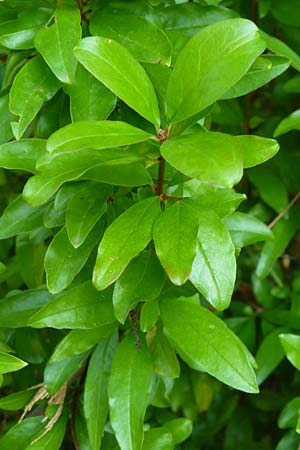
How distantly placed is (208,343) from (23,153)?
0.29 meters

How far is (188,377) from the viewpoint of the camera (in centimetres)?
144

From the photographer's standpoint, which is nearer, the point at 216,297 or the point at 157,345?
the point at 216,297

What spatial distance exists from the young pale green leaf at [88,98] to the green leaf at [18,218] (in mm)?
147

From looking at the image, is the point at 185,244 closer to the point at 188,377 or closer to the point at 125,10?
the point at 125,10

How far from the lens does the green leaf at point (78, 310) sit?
0.87 metres

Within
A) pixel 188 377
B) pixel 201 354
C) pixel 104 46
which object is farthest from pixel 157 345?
pixel 188 377

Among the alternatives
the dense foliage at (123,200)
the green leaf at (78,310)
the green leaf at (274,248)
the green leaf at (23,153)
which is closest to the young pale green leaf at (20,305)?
the dense foliage at (123,200)

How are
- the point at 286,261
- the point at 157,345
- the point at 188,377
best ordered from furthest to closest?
the point at 286,261, the point at 188,377, the point at 157,345

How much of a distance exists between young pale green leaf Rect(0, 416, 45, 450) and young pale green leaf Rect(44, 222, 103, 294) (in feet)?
0.82

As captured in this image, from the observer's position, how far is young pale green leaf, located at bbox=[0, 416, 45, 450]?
0.97 metres

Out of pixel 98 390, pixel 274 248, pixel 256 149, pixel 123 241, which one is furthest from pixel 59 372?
pixel 274 248

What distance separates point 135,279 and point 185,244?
0.40 feet

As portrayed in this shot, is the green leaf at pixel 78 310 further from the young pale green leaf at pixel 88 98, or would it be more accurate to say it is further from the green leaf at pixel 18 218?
the young pale green leaf at pixel 88 98

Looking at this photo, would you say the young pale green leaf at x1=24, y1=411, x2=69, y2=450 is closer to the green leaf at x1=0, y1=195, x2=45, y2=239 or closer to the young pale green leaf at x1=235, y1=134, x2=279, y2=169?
the green leaf at x1=0, y1=195, x2=45, y2=239
